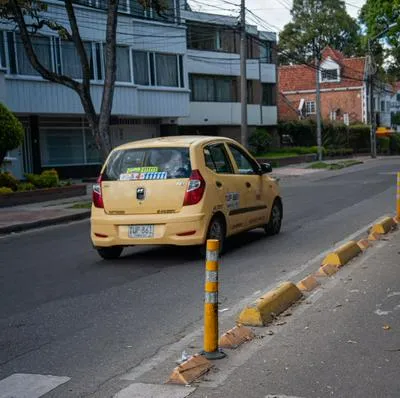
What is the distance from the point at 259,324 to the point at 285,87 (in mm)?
61922

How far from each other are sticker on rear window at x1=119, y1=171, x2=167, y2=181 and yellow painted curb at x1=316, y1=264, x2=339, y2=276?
2.45 metres

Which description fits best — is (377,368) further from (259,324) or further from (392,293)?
(392,293)

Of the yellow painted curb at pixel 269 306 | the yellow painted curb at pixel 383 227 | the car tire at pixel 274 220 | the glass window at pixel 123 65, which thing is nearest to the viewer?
the yellow painted curb at pixel 269 306

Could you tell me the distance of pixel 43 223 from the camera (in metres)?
15.3

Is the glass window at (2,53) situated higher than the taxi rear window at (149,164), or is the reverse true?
the glass window at (2,53)

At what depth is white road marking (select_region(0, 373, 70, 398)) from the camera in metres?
4.52

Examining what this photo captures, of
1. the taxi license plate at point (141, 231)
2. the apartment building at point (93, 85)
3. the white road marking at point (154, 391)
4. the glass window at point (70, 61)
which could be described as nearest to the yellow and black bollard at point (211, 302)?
the white road marking at point (154, 391)

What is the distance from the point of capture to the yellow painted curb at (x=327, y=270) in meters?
7.84

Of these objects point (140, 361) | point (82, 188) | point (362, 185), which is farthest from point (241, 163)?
point (362, 185)

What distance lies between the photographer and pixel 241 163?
10.4m

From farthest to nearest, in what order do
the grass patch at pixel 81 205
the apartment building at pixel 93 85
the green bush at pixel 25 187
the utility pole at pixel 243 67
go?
the utility pole at pixel 243 67 < the apartment building at pixel 93 85 < the green bush at pixel 25 187 < the grass patch at pixel 81 205

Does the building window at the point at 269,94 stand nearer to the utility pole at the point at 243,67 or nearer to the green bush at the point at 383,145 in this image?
the green bush at the point at 383,145

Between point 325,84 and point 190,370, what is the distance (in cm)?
6235

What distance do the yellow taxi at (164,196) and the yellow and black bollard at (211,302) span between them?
3.96 m
